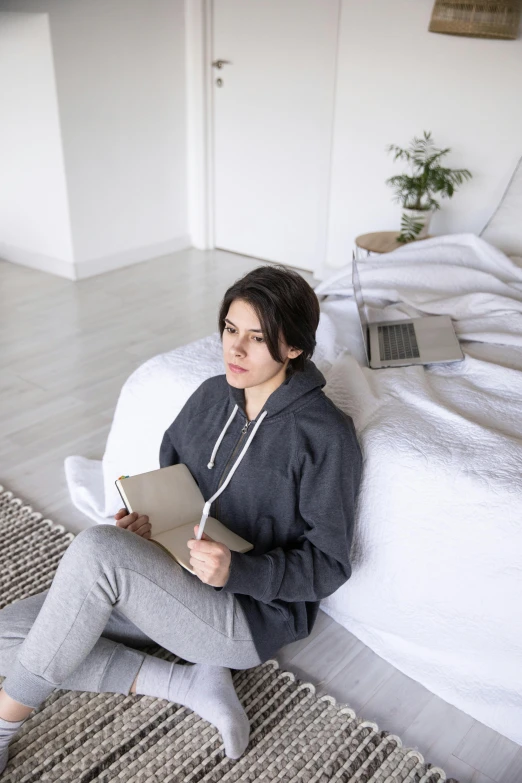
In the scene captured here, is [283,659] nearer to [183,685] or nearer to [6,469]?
[183,685]

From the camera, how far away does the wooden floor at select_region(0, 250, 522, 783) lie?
4.39 ft

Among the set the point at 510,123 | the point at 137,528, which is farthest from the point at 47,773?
the point at 510,123

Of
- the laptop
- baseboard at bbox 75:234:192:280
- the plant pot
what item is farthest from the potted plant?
baseboard at bbox 75:234:192:280

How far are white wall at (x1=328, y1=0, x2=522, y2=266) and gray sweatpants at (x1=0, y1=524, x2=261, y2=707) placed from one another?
2.44m

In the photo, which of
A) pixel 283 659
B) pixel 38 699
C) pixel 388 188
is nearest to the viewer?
pixel 38 699

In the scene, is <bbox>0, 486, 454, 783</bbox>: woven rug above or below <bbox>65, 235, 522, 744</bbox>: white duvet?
below

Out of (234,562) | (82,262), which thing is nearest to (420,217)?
(82,262)

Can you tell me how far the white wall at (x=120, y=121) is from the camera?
11.0 feet

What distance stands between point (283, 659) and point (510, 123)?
2380 millimetres

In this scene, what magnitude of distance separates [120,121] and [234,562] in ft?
10.1

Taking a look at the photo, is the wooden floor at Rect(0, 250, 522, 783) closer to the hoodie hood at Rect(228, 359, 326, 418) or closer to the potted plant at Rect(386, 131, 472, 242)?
the hoodie hood at Rect(228, 359, 326, 418)

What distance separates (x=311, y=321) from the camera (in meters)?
1.20

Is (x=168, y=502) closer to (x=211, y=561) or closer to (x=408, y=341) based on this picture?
(x=211, y=561)

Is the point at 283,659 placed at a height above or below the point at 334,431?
below
